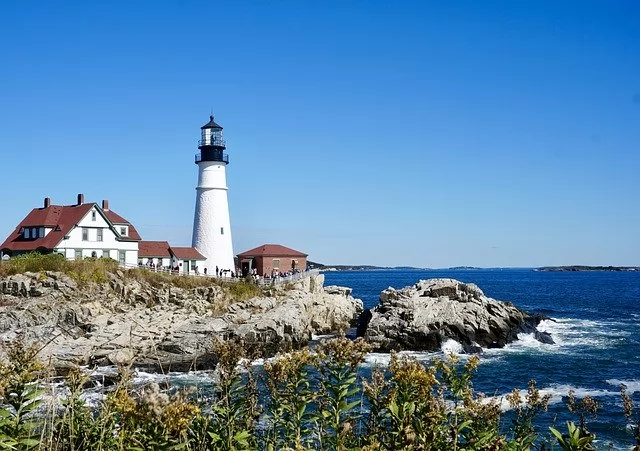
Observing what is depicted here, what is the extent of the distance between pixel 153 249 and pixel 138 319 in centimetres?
1619

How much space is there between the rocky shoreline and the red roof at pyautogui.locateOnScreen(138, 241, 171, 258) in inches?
379

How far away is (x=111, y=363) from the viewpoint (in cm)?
2492

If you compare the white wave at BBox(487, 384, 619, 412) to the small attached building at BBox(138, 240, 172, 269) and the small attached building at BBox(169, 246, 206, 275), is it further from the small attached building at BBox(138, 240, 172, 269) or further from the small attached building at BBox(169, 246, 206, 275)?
the small attached building at BBox(138, 240, 172, 269)

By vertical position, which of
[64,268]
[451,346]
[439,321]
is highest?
[64,268]

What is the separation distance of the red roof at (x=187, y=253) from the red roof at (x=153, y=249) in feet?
2.25

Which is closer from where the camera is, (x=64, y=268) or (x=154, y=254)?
(x=64, y=268)

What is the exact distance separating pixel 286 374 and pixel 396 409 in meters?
0.92

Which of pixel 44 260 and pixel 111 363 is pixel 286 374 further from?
pixel 44 260

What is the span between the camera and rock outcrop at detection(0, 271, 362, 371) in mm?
26031

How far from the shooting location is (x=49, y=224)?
4103 cm

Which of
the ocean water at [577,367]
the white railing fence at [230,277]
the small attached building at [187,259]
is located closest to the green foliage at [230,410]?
the ocean water at [577,367]

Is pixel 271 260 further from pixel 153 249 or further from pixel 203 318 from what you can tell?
pixel 203 318

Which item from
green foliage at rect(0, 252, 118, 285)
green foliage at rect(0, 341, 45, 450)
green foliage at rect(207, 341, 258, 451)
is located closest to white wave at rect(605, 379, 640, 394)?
green foliage at rect(207, 341, 258, 451)

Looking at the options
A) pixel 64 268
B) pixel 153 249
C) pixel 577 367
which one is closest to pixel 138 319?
pixel 64 268
